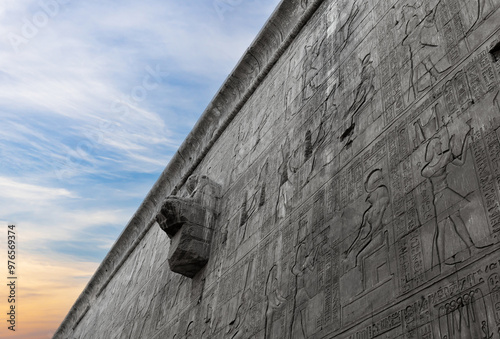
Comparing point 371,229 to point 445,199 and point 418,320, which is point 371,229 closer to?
point 445,199

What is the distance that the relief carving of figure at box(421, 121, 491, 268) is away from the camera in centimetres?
264

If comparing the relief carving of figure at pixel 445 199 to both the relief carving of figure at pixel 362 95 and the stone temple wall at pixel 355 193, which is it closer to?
the stone temple wall at pixel 355 193

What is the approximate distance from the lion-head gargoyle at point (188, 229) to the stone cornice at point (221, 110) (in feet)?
8.30

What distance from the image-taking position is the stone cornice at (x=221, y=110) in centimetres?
793

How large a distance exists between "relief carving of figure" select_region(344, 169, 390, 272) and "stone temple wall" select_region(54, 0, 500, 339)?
12mm

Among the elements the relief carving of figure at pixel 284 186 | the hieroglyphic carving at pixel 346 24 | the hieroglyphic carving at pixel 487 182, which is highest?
the hieroglyphic carving at pixel 346 24

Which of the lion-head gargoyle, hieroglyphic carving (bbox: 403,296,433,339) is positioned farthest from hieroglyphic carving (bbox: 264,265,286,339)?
the lion-head gargoyle

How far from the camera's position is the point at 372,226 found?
342cm

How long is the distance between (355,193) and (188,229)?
368cm

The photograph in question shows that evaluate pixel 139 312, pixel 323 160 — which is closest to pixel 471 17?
pixel 323 160

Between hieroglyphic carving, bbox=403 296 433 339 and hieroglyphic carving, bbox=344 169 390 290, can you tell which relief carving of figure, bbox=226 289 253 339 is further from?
hieroglyphic carving, bbox=403 296 433 339

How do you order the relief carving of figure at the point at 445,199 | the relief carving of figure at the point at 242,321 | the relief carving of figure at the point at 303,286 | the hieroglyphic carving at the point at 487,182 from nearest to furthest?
the hieroglyphic carving at the point at 487,182 → the relief carving of figure at the point at 445,199 → the relief carving of figure at the point at 303,286 → the relief carving of figure at the point at 242,321

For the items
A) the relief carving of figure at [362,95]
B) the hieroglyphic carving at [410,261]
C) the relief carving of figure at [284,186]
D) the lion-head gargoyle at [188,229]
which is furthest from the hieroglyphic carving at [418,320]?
the lion-head gargoyle at [188,229]

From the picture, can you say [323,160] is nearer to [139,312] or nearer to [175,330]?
[175,330]
